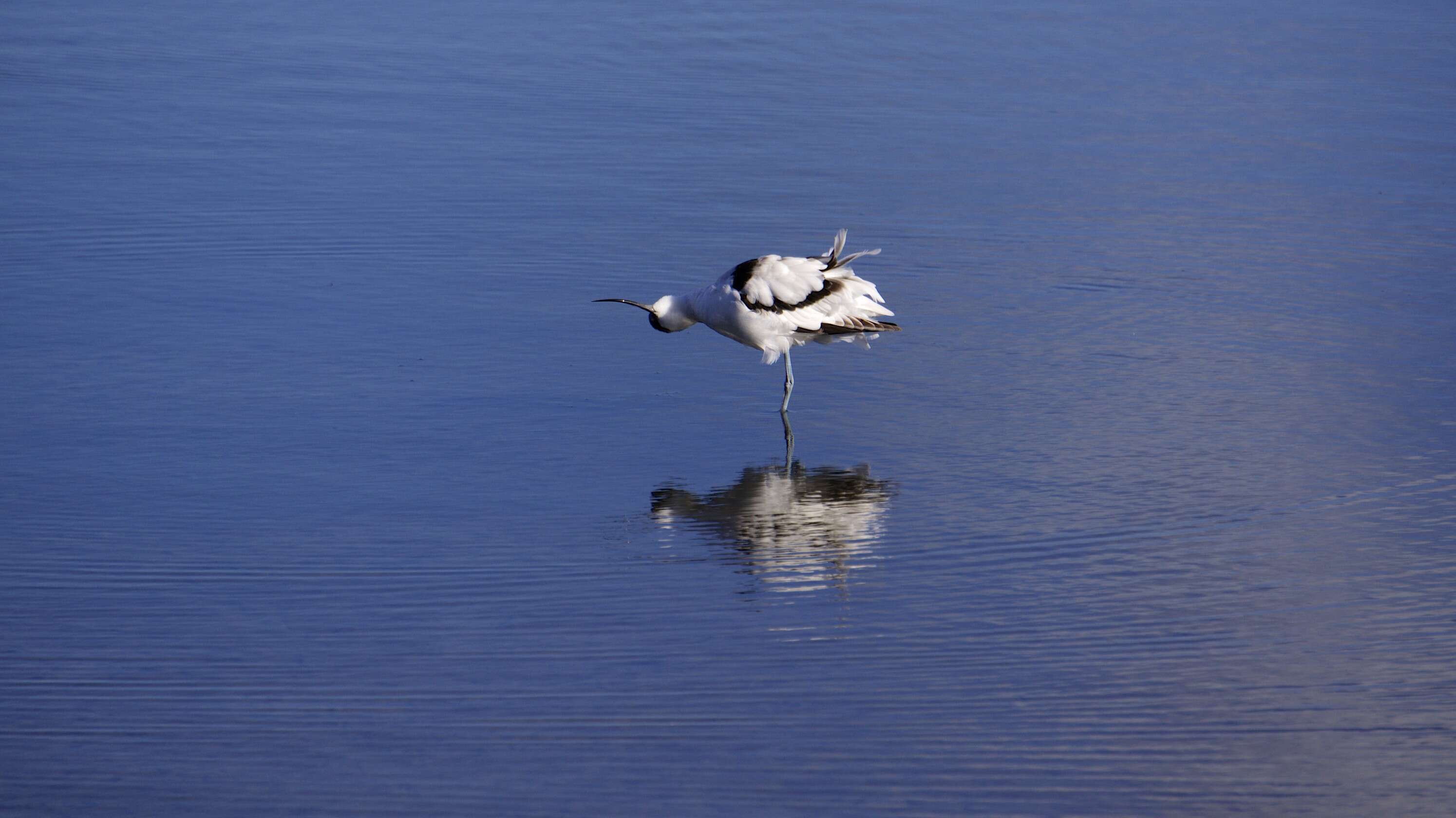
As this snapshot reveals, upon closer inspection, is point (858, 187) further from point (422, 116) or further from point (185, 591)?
point (185, 591)

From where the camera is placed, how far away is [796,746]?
5.77 meters

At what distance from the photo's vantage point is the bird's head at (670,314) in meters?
9.62

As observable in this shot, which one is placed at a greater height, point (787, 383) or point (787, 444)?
Answer: point (787, 383)

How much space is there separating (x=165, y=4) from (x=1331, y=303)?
47.0ft

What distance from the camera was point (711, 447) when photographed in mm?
8844

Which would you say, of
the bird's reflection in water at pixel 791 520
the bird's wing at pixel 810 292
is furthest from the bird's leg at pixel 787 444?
the bird's wing at pixel 810 292

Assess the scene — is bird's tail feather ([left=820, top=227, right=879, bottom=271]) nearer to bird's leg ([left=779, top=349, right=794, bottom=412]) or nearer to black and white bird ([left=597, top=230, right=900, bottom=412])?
black and white bird ([left=597, top=230, right=900, bottom=412])

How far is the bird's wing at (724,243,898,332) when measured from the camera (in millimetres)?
9344

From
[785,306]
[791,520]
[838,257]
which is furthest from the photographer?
[838,257]

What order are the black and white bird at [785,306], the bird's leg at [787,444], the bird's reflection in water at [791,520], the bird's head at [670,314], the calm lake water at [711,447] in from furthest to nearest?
the bird's head at [670,314]
the black and white bird at [785,306]
the bird's leg at [787,444]
the bird's reflection in water at [791,520]
the calm lake water at [711,447]

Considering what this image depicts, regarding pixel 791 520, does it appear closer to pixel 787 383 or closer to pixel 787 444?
pixel 787 444

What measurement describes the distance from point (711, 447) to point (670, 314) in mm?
1114

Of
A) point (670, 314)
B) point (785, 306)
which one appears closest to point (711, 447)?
point (785, 306)

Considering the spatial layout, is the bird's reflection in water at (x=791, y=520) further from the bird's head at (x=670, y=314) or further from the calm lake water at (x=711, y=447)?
the bird's head at (x=670, y=314)
